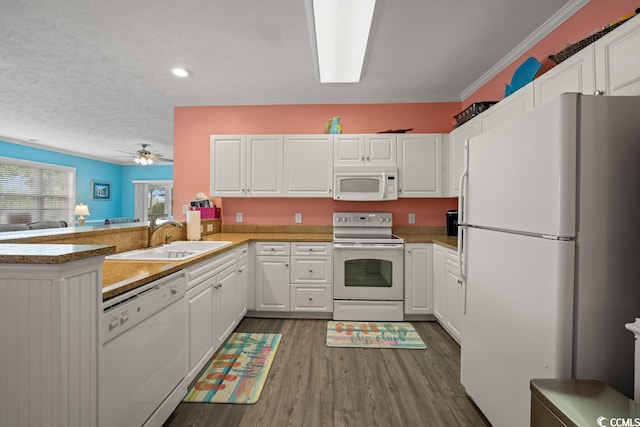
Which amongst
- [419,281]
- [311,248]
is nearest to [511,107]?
[419,281]

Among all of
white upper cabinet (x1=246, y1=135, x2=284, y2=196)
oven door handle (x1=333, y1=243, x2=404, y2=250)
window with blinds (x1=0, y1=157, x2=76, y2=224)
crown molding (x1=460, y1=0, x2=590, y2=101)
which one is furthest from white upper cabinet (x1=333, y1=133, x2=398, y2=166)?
window with blinds (x1=0, y1=157, x2=76, y2=224)

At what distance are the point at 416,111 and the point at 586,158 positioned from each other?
2759 mm

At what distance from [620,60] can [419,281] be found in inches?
90.1

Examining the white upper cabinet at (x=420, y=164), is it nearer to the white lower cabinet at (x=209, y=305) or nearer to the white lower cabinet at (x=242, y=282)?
the white lower cabinet at (x=242, y=282)

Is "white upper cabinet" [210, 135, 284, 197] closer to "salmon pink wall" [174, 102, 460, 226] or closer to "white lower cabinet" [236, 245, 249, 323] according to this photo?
"salmon pink wall" [174, 102, 460, 226]

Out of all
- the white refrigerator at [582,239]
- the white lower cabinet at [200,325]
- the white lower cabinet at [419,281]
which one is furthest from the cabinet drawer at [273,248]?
the white refrigerator at [582,239]

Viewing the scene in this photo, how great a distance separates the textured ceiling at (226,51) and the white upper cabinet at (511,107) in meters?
0.54

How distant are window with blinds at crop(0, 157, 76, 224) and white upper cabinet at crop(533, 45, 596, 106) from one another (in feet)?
28.2

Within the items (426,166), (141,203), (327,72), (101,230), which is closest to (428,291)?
(426,166)

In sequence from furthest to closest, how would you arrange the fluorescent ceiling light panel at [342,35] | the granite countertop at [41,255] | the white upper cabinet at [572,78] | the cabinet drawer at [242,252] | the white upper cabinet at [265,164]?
the white upper cabinet at [265,164]
the cabinet drawer at [242,252]
the fluorescent ceiling light panel at [342,35]
the white upper cabinet at [572,78]
the granite countertop at [41,255]

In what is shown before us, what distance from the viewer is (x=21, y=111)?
13.8 ft

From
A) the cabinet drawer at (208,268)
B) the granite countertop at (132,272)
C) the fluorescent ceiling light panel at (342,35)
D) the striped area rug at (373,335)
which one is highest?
the fluorescent ceiling light panel at (342,35)

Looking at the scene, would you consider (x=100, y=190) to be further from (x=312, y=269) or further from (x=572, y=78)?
(x=572, y=78)

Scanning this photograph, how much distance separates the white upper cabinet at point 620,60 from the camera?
1322 mm
